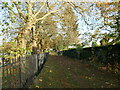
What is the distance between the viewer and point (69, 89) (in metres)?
5.30

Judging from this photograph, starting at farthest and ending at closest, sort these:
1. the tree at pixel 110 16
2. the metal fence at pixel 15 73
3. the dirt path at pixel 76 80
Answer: the tree at pixel 110 16 < the dirt path at pixel 76 80 < the metal fence at pixel 15 73

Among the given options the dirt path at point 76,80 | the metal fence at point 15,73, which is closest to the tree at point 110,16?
the dirt path at point 76,80

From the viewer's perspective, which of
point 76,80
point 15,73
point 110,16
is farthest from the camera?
point 110,16

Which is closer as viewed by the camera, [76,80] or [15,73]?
[15,73]

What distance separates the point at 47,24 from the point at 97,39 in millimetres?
9528

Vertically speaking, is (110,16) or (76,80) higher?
(110,16)

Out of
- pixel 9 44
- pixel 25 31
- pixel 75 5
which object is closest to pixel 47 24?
pixel 75 5

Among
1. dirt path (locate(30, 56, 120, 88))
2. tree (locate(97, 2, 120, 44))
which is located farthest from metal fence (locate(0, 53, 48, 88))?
tree (locate(97, 2, 120, 44))

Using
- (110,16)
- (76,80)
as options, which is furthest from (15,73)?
(110,16)

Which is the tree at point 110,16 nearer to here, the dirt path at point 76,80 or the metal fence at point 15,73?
the dirt path at point 76,80

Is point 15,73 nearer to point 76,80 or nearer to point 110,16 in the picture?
point 76,80

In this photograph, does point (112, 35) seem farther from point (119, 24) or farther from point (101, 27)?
point (101, 27)

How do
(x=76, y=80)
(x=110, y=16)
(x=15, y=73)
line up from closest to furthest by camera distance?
(x=15, y=73) < (x=76, y=80) < (x=110, y=16)

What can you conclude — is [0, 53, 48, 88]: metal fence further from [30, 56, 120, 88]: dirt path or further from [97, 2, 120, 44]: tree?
[97, 2, 120, 44]: tree
